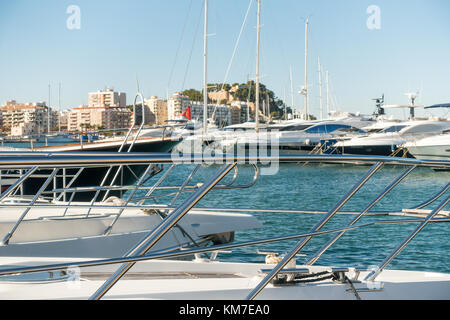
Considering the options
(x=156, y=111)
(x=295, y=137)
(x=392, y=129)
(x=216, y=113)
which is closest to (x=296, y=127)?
(x=295, y=137)

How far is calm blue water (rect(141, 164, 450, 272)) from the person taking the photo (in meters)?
8.05

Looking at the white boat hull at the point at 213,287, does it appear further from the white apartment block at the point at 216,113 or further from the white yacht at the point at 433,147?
the white apartment block at the point at 216,113

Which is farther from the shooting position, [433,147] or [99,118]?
[99,118]

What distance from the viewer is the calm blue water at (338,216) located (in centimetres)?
805

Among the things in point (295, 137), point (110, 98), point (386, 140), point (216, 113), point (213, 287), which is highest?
point (110, 98)

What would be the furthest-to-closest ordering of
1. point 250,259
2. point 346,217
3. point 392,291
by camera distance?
point 346,217 → point 250,259 → point 392,291

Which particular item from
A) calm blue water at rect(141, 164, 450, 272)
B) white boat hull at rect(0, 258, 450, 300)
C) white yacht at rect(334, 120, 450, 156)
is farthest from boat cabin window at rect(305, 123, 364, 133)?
white boat hull at rect(0, 258, 450, 300)

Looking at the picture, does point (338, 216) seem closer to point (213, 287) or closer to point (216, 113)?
point (213, 287)

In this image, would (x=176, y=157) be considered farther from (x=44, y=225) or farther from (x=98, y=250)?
(x=44, y=225)

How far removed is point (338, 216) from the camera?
40.9ft

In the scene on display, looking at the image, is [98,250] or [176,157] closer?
[176,157]

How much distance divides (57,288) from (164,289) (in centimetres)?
55
